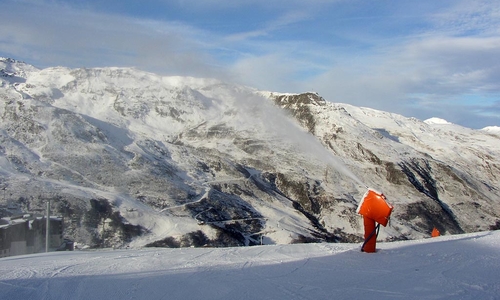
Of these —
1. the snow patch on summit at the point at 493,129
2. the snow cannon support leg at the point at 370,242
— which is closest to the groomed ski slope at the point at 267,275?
the snow cannon support leg at the point at 370,242

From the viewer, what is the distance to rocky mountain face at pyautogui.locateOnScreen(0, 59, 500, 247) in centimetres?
5978

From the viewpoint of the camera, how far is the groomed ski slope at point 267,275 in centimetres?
886

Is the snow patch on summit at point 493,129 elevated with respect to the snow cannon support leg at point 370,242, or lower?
elevated

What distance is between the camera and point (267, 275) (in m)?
10.6

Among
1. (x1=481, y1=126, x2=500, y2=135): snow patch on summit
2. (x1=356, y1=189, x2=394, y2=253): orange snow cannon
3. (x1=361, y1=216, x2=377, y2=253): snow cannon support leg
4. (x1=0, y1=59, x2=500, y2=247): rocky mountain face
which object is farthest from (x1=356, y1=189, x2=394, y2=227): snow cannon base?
(x1=481, y1=126, x2=500, y2=135): snow patch on summit

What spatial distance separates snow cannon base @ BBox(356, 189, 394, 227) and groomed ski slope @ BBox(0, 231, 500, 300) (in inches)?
38.5

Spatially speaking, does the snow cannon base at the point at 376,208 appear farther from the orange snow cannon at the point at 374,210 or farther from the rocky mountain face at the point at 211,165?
the rocky mountain face at the point at 211,165

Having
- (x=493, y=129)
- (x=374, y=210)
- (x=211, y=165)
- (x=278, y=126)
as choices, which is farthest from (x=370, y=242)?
(x=493, y=129)

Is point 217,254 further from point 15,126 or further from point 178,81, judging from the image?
point 178,81

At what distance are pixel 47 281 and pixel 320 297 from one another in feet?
18.4

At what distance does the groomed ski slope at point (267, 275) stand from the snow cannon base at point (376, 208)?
98 cm

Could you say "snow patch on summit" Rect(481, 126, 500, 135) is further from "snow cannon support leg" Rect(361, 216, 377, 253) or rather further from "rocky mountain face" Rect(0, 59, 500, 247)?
"snow cannon support leg" Rect(361, 216, 377, 253)

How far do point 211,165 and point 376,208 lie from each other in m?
74.6

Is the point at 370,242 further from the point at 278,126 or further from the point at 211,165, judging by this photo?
the point at 278,126
